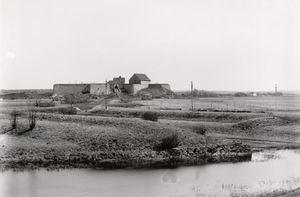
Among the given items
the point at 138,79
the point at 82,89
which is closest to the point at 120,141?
the point at 82,89

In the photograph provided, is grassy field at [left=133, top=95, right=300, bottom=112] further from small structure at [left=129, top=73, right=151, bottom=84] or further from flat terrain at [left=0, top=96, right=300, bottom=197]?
flat terrain at [left=0, top=96, right=300, bottom=197]

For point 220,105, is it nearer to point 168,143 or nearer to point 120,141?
point 168,143

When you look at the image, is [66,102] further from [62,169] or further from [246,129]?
[62,169]

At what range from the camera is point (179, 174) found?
97.9 feet

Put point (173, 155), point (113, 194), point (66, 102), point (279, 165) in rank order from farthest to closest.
Result: point (66, 102)
point (173, 155)
point (279, 165)
point (113, 194)

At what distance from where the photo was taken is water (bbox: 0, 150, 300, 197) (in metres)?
24.4

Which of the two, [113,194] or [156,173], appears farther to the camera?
[156,173]

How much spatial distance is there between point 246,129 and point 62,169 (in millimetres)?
27958

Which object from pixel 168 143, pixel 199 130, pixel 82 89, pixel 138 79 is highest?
pixel 138 79

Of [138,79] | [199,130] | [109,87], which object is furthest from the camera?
[138,79]

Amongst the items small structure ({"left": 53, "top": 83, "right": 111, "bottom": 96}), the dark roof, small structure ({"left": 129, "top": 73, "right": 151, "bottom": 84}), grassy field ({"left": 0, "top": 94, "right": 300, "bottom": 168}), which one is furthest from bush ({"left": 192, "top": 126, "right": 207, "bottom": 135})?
the dark roof

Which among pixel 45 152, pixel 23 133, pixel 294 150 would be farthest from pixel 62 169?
pixel 294 150

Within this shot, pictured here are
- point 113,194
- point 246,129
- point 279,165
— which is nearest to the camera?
point 113,194

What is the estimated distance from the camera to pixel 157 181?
90.4ft
